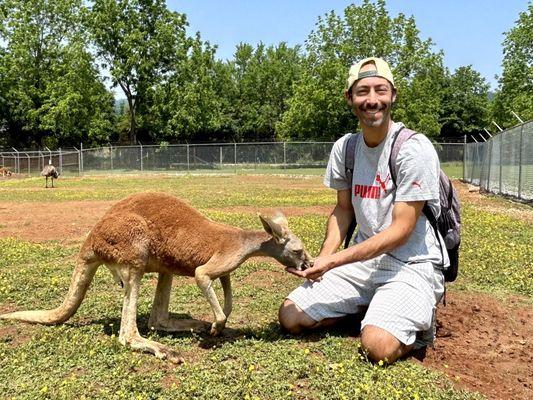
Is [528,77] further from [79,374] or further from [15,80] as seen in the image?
[79,374]

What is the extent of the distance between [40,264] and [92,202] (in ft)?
32.6

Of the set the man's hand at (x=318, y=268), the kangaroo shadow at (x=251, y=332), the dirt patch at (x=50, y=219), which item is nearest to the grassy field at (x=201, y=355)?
the kangaroo shadow at (x=251, y=332)

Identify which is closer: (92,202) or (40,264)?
(40,264)

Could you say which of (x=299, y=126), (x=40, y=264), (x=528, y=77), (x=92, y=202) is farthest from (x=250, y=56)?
(x=40, y=264)

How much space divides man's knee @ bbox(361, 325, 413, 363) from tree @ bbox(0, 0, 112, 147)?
44.3 metres

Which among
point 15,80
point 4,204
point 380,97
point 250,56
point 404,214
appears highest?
point 250,56

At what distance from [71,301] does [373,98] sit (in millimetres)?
3102

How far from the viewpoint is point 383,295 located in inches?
172

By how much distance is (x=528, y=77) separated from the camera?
157ft

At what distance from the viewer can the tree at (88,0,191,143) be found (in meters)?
45.9

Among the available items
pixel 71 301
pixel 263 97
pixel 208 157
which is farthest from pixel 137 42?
pixel 71 301

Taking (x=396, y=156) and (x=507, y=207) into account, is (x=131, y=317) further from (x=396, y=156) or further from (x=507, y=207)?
(x=507, y=207)

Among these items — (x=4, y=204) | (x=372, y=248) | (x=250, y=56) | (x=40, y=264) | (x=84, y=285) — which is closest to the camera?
(x=372, y=248)

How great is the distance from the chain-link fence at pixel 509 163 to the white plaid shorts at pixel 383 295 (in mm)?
12958
